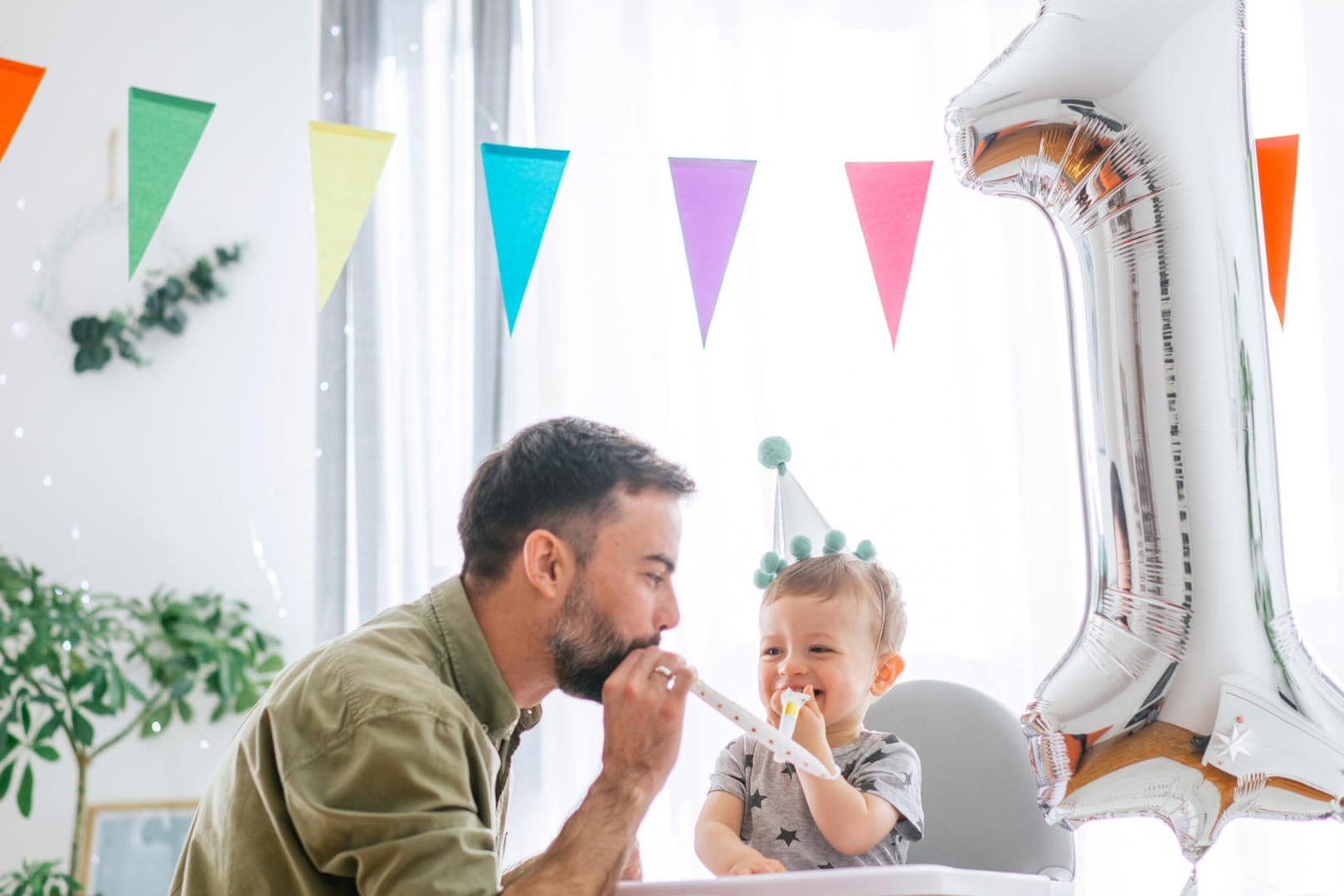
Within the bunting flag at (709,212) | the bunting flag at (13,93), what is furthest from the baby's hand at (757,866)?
the bunting flag at (13,93)

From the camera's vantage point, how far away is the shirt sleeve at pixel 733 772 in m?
1.39

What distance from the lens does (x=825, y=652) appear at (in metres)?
1.40

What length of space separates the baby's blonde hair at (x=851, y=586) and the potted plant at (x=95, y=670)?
4.08ft

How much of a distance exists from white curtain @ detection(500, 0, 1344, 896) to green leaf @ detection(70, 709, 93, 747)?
2.62 feet

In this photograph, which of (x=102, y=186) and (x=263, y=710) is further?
(x=102, y=186)

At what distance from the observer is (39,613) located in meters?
2.08

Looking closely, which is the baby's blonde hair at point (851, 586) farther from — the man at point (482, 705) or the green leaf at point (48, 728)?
the green leaf at point (48, 728)

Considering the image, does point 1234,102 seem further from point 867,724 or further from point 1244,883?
point 1244,883

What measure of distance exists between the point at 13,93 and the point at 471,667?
4.66 feet

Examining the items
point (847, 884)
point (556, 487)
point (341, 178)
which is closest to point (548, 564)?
point (556, 487)

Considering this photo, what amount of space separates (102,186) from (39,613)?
0.84m

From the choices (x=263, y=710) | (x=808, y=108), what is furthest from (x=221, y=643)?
(x=808, y=108)

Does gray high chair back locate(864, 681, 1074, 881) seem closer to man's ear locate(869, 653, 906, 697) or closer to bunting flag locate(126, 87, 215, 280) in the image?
man's ear locate(869, 653, 906, 697)

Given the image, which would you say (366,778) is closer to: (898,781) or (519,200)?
(898,781)
